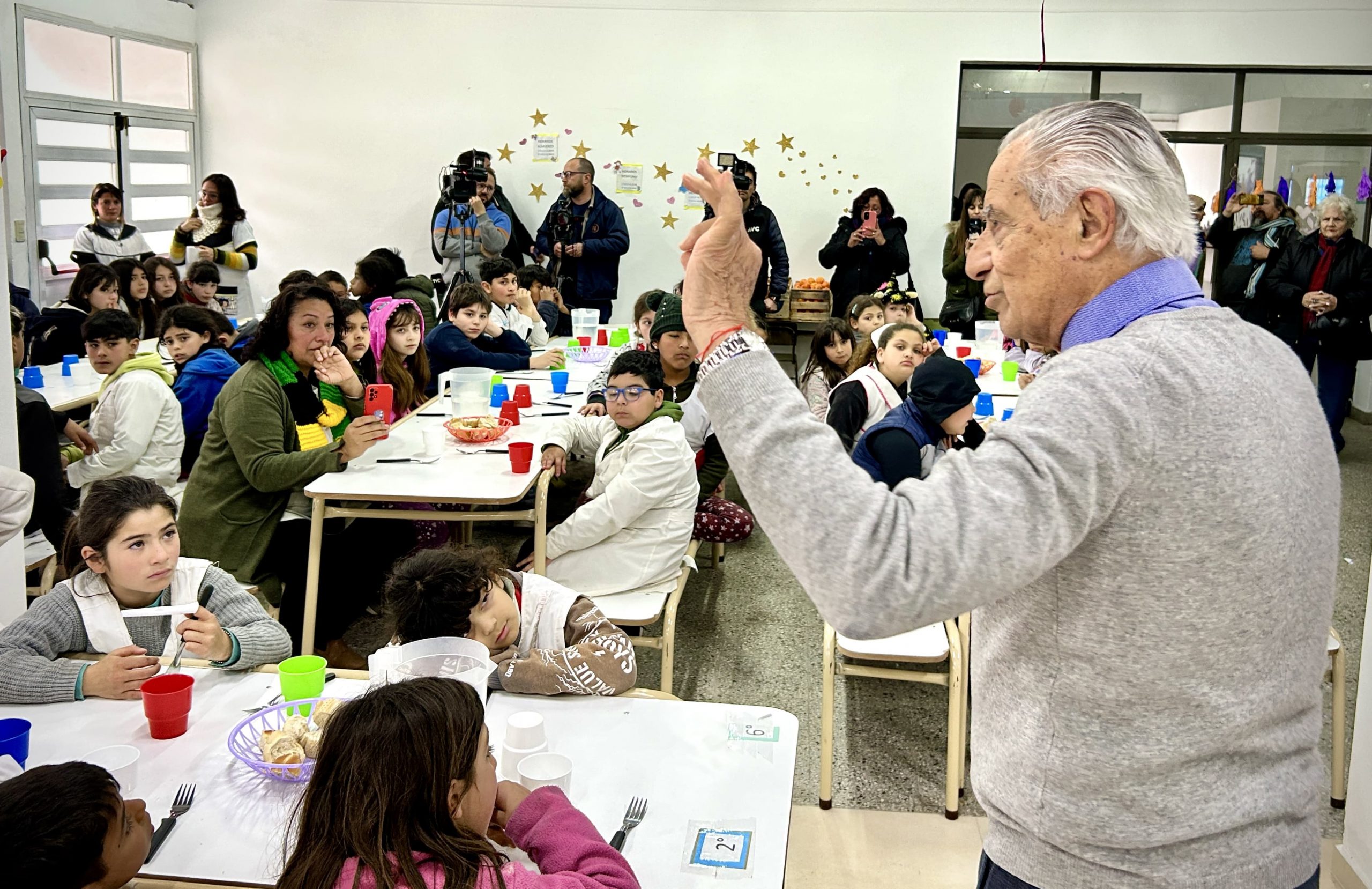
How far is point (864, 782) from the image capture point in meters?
3.36

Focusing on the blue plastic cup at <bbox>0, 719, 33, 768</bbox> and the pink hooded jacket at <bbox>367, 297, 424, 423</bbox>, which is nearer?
the blue plastic cup at <bbox>0, 719, 33, 768</bbox>

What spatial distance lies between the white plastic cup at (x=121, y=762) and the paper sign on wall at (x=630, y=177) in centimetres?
831

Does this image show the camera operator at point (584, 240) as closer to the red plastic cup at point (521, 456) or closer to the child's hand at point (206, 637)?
the red plastic cup at point (521, 456)

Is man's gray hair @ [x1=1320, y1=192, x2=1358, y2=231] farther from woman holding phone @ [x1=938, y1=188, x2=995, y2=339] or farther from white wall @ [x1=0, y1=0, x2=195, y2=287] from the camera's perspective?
white wall @ [x1=0, y1=0, x2=195, y2=287]

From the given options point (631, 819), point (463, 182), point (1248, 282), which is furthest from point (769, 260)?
point (631, 819)

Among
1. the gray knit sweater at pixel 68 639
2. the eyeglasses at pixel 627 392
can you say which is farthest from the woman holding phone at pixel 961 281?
the gray knit sweater at pixel 68 639

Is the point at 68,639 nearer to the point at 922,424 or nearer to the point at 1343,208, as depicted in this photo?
the point at 922,424

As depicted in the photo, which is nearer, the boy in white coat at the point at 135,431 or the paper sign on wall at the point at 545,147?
the boy in white coat at the point at 135,431

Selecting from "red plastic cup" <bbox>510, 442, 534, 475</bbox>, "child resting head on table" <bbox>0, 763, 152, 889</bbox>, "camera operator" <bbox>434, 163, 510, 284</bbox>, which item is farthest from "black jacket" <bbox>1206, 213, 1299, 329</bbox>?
"child resting head on table" <bbox>0, 763, 152, 889</bbox>

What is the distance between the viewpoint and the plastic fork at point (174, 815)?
1.68 m

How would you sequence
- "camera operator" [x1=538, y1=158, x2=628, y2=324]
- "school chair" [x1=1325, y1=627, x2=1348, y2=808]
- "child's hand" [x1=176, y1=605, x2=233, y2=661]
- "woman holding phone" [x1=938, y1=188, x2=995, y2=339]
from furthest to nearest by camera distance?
"camera operator" [x1=538, y1=158, x2=628, y2=324] → "woman holding phone" [x1=938, y1=188, x2=995, y2=339] → "school chair" [x1=1325, y1=627, x2=1348, y2=808] → "child's hand" [x1=176, y1=605, x2=233, y2=661]

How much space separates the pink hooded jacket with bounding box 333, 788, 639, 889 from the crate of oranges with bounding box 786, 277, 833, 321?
7.73 metres

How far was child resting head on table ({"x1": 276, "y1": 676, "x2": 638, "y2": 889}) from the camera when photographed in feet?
4.62

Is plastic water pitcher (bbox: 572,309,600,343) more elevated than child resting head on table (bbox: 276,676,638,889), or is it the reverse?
plastic water pitcher (bbox: 572,309,600,343)
